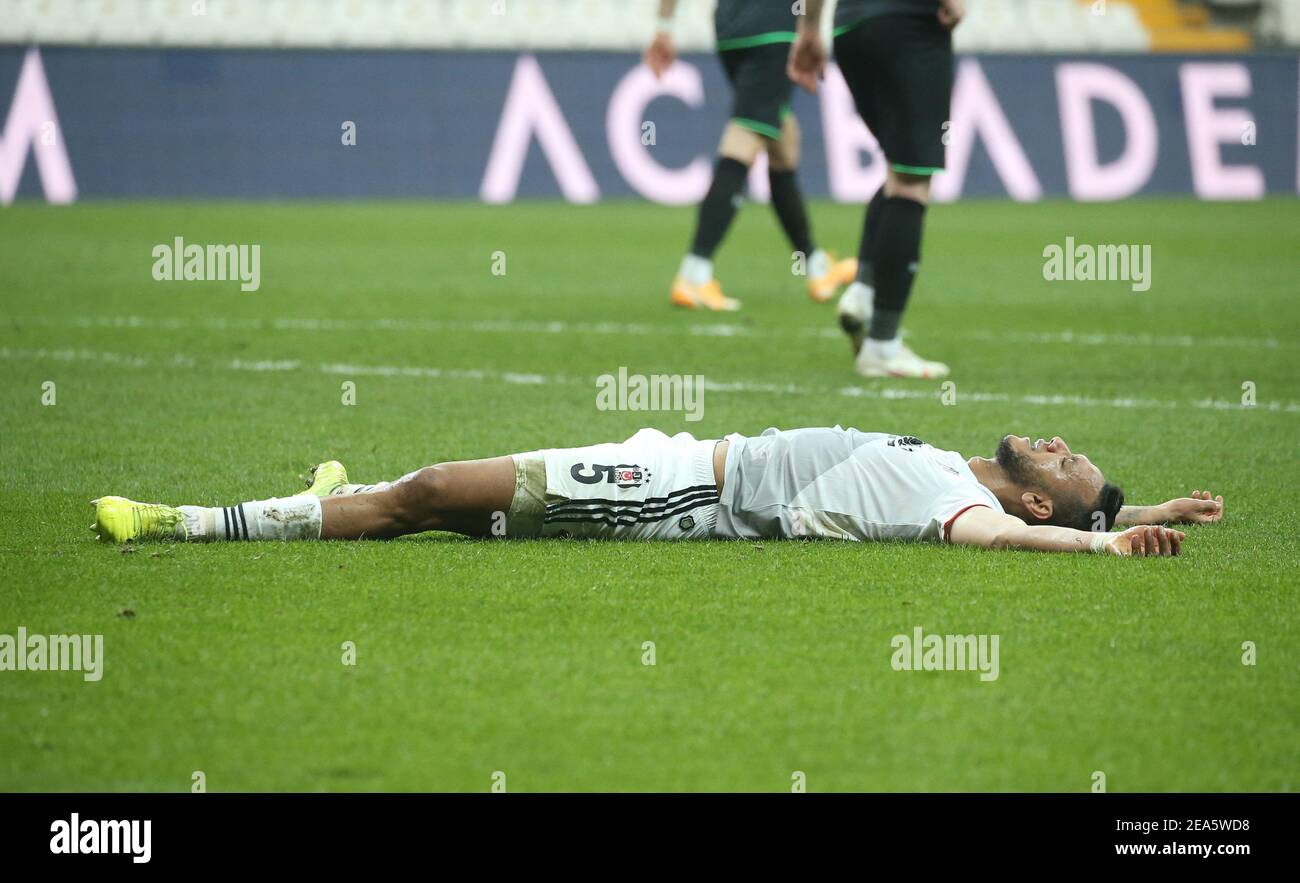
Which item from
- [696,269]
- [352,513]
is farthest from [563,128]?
[352,513]

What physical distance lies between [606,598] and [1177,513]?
1.82 metres

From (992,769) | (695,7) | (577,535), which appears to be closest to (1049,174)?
(695,7)

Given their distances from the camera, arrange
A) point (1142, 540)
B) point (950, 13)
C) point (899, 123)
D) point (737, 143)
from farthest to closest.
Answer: point (737, 143), point (899, 123), point (950, 13), point (1142, 540)

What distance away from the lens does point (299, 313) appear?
9945 mm

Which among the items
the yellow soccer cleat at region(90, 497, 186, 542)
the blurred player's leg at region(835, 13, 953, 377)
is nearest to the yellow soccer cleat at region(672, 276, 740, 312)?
the blurred player's leg at region(835, 13, 953, 377)

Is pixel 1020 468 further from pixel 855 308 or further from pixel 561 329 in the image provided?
pixel 561 329

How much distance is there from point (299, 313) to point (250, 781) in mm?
7345

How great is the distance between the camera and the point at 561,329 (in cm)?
939

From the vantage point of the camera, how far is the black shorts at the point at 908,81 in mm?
7328

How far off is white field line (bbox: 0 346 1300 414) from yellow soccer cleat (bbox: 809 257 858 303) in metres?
3.54

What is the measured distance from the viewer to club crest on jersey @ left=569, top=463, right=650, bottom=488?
4441 millimetres

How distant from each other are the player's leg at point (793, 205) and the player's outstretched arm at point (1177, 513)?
5.46m

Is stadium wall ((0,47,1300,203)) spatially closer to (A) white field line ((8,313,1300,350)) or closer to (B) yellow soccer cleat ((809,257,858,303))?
(B) yellow soccer cleat ((809,257,858,303))

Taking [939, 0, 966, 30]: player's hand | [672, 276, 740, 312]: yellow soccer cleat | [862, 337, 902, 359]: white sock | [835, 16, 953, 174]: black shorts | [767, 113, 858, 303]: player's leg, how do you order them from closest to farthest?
1. [939, 0, 966, 30]: player's hand
2. [835, 16, 953, 174]: black shorts
3. [862, 337, 902, 359]: white sock
4. [672, 276, 740, 312]: yellow soccer cleat
5. [767, 113, 858, 303]: player's leg
